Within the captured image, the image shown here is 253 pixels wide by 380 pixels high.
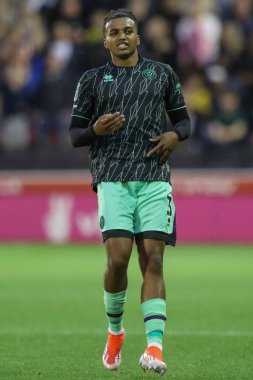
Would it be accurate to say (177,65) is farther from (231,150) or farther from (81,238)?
(81,238)

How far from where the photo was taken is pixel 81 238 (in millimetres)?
17281

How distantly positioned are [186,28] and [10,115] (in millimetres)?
3088

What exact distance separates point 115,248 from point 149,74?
1046 millimetres

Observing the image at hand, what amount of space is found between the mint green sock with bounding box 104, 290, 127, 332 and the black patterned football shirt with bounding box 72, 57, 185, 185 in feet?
2.22

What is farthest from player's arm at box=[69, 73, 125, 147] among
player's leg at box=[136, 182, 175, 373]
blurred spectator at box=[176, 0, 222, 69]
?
blurred spectator at box=[176, 0, 222, 69]

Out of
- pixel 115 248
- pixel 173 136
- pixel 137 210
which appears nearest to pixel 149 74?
pixel 173 136

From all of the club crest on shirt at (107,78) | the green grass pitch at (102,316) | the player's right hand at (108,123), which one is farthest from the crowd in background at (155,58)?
the player's right hand at (108,123)

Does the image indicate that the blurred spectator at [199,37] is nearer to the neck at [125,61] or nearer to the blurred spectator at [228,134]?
the blurred spectator at [228,134]

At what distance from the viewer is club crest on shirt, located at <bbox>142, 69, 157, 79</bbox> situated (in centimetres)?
687

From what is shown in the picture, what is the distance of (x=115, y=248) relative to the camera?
6.68 m

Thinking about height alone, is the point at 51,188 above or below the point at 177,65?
below

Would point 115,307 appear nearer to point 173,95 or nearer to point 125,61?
point 173,95

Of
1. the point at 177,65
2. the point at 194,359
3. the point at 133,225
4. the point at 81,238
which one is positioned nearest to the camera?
the point at 133,225

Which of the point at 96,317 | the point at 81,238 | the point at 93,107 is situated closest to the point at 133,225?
the point at 93,107
